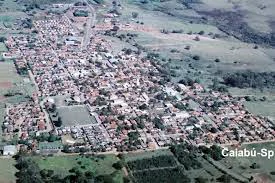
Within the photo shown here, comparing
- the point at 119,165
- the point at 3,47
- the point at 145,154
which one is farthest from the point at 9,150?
the point at 3,47

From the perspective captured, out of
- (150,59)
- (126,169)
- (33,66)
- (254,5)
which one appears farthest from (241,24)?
(126,169)

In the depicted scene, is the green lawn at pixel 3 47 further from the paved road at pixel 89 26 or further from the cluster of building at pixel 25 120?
the cluster of building at pixel 25 120

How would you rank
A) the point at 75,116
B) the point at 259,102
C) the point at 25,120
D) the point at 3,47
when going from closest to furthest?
the point at 25,120 → the point at 75,116 → the point at 259,102 → the point at 3,47

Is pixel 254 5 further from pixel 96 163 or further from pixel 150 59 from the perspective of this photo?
pixel 96 163

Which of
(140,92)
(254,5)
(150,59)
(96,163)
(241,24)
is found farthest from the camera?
(254,5)

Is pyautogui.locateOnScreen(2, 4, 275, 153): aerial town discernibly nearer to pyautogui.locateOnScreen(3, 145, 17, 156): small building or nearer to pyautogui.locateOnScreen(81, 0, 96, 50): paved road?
pyautogui.locateOnScreen(3, 145, 17, 156): small building

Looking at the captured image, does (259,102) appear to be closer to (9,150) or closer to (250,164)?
(250,164)
